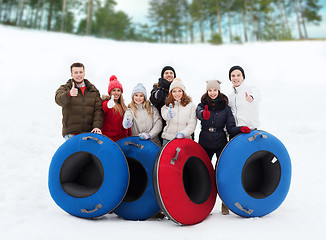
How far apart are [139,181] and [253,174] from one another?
133 centimetres

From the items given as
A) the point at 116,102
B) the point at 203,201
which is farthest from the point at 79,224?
the point at 116,102

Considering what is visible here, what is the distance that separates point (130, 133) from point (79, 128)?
2.38ft

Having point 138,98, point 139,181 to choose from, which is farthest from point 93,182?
point 138,98

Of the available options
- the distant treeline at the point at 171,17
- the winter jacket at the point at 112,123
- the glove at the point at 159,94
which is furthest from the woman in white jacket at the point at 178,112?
the distant treeline at the point at 171,17

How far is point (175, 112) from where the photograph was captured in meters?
2.93

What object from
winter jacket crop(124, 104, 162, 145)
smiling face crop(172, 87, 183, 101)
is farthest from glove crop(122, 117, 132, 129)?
smiling face crop(172, 87, 183, 101)

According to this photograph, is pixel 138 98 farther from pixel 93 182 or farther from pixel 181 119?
pixel 93 182

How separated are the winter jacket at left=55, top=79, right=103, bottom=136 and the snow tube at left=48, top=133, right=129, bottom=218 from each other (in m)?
0.35

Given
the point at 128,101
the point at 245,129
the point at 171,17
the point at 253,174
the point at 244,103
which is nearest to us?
the point at 245,129

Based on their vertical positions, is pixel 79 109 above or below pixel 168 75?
below

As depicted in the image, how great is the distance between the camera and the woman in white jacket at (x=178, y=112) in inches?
116

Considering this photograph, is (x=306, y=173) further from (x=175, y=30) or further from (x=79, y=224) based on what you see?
(x=175, y=30)

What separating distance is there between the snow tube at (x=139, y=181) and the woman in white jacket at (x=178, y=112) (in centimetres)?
34

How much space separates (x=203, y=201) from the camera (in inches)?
102
